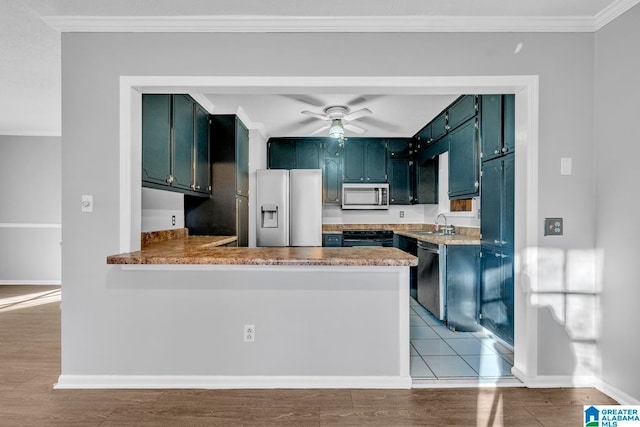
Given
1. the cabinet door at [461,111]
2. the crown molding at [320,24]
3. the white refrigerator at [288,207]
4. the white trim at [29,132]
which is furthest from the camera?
the white trim at [29,132]

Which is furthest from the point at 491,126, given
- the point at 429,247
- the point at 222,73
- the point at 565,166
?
the point at 222,73

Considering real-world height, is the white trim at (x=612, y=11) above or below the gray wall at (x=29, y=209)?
above

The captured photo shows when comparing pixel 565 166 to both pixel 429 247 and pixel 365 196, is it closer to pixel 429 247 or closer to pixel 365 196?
pixel 429 247

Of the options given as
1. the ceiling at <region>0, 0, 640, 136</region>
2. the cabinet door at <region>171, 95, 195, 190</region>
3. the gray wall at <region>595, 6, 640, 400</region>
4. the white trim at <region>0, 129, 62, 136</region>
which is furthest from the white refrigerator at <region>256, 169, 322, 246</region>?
the gray wall at <region>595, 6, 640, 400</region>

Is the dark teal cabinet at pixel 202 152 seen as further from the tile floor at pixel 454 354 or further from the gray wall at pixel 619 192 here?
the gray wall at pixel 619 192

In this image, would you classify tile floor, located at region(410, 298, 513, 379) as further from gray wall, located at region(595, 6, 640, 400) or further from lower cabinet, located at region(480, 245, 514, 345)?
gray wall, located at region(595, 6, 640, 400)

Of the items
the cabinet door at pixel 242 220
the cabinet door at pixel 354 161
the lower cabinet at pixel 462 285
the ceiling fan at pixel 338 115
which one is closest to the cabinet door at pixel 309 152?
the cabinet door at pixel 354 161

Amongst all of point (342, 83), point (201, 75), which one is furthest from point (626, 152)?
point (201, 75)

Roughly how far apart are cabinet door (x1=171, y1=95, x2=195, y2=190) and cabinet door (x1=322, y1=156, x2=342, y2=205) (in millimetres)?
2433

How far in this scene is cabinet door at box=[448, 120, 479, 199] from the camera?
3.41 metres

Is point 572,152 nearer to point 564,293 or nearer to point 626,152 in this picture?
point 626,152

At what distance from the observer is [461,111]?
12.0 ft

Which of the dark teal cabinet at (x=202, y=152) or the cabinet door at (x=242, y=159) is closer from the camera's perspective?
the dark teal cabinet at (x=202, y=152)

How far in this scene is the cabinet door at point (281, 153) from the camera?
5508 millimetres
